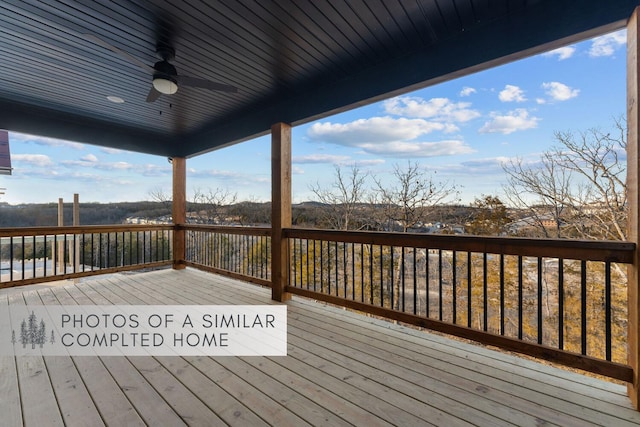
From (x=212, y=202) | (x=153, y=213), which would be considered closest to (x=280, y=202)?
(x=153, y=213)

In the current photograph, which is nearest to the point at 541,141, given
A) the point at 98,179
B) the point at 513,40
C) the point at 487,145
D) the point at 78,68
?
the point at 487,145

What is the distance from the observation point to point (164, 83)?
2.46 m

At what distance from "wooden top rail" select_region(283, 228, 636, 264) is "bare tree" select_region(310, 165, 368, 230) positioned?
169 inches

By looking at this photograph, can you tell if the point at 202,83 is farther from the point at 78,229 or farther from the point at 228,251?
the point at 78,229

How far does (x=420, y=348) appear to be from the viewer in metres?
2.21

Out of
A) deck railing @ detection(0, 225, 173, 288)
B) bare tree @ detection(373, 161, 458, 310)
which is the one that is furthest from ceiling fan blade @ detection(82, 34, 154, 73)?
bare tree @ detection(373, 161, 458, 310)

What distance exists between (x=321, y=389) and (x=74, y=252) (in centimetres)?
483

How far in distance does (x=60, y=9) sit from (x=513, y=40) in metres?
3.28

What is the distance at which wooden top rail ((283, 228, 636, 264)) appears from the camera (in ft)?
5.33

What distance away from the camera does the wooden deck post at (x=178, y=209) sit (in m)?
5.23

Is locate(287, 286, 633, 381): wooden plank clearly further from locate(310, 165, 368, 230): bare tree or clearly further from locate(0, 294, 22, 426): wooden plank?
locate(310, 165, 368, 230): bare tree

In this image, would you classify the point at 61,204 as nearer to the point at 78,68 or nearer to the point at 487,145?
the point at 78,68

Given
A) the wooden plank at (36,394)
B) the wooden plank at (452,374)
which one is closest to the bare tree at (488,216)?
the wooden plank at (452,374)

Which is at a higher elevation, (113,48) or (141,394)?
(113,48)
